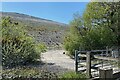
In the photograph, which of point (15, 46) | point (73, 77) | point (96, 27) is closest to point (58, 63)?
point (15, 46)

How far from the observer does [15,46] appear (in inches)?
226

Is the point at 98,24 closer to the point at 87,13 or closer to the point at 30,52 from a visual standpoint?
the point at 87,13

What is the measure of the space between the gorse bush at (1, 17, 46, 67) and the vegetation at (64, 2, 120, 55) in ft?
6.56

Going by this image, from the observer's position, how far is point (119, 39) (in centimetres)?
805

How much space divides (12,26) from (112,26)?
316 cm

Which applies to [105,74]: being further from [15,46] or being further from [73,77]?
[15,46]

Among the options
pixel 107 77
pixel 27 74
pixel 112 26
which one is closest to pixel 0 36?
pixel 27 74

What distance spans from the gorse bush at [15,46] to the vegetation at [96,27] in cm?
200

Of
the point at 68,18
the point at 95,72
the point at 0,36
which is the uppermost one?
the point at 68,18

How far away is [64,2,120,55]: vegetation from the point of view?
7.84 m

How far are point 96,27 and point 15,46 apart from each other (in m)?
3.04

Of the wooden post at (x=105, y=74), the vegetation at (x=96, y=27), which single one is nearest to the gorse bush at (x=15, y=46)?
the vegetation at (x=96, y=27)

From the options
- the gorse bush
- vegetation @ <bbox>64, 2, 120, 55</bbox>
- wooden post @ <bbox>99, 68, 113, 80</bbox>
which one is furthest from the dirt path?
wooden post @ <bbox>99, 68, 113, 80</bbox>

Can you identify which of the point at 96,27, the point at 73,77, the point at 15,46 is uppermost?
the point at 96,27
